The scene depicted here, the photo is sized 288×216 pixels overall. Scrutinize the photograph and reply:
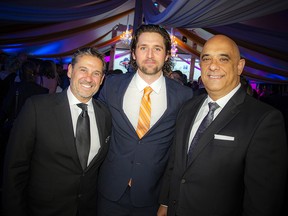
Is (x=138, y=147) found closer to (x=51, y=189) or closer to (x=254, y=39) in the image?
(x=51, y=189)

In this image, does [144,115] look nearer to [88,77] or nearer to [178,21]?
[88,77]

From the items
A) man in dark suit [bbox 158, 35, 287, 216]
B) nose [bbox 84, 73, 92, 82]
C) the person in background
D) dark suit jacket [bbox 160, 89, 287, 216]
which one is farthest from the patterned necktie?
the person in background

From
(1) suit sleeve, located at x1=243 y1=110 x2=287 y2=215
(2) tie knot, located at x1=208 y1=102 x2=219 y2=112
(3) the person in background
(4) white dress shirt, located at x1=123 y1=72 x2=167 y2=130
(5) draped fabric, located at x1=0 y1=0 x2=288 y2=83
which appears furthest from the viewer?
(3) the person in background

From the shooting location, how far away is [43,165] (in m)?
1.55

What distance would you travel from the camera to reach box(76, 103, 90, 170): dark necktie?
1.61 m

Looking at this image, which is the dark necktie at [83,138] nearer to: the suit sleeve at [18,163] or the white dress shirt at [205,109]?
the suit sleeve at [18,163]

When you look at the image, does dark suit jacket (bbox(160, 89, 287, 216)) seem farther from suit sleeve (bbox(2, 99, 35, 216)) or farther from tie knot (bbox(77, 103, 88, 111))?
suit sleeve (bbox(2, 99, 35, 216))

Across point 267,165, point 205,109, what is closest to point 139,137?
point 205,109

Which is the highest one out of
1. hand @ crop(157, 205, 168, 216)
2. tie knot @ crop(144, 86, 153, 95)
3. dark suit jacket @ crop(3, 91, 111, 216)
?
tie knot @ crop(144, 86, 153, 95)

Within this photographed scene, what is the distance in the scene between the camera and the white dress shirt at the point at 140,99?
196 cm

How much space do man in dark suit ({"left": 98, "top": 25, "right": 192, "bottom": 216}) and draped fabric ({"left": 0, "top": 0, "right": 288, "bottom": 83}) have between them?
1.58 metres

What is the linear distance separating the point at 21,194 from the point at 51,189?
0.63 ft

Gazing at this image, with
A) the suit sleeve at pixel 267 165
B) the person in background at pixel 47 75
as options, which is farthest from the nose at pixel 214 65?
the person in background at pixel 47 75

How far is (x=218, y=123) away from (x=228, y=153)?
203 mm
